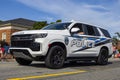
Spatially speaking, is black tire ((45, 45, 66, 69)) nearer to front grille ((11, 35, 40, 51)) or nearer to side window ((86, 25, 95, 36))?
front grille ((11, 35, 40, 51))

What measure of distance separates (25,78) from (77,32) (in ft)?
13.7

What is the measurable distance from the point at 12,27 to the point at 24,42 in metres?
42.8

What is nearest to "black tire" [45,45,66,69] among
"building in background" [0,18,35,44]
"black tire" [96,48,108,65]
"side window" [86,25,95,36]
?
"side window" [86,25,95,36]

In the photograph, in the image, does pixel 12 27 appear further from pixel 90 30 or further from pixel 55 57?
pixel 55 57

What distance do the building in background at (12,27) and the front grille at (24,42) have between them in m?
42.1

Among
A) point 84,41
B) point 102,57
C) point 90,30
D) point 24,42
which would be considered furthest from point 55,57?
point 102,57

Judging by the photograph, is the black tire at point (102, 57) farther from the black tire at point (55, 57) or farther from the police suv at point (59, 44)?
the black tire at point (55, 57)

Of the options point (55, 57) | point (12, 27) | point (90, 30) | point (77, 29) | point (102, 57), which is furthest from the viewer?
point (12, 27)

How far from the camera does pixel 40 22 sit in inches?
1587

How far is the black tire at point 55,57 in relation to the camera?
339 inches

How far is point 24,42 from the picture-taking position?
8.77 metres

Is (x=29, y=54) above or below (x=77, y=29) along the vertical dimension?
below

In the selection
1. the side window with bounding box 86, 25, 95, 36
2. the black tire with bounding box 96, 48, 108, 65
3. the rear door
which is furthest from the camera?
the black tire with bounding box 96, 48, 108, 65

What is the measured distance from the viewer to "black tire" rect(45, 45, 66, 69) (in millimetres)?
8617
